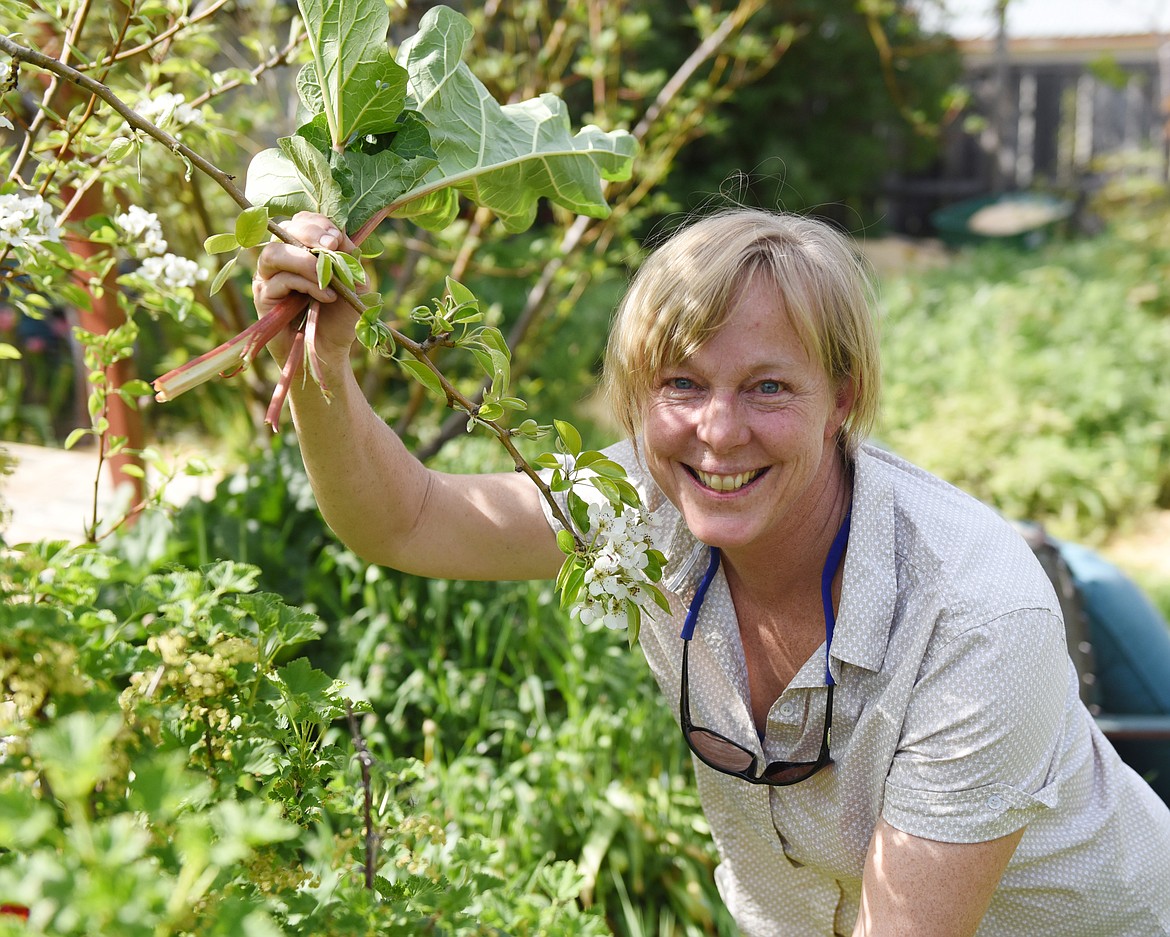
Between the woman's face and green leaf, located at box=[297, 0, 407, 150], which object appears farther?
the woman's face

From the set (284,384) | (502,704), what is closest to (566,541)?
(284,384)

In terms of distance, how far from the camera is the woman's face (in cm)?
132

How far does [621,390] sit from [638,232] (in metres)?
6.98

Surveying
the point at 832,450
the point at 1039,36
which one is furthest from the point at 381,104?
the point at 1039,36

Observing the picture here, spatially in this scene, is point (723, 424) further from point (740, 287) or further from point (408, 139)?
point (408, 139)

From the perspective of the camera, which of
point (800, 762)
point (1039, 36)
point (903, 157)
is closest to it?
point (800, 762)

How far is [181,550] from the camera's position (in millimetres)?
2412

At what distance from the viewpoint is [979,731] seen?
1.28m

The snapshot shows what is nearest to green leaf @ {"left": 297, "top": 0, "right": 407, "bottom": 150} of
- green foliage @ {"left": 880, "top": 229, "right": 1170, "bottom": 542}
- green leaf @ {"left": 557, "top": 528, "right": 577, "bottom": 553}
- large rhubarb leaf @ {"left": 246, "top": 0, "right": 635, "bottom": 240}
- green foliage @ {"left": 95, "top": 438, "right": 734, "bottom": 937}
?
large rhubarb leaf @ {"left": 246, "top": 0, "right": 635, "bottom": 240}

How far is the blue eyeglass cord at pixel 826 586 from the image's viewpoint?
1414mm

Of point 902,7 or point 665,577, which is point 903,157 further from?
point 665,577

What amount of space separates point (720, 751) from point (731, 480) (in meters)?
0.43

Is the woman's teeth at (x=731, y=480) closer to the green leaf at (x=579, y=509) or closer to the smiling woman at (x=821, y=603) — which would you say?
the smiling woman at (x=821, y=603)

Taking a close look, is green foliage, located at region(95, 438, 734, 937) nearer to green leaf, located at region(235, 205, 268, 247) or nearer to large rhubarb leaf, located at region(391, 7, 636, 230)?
large rhubarb leaf, located at region(391, 7, 636, 230)
